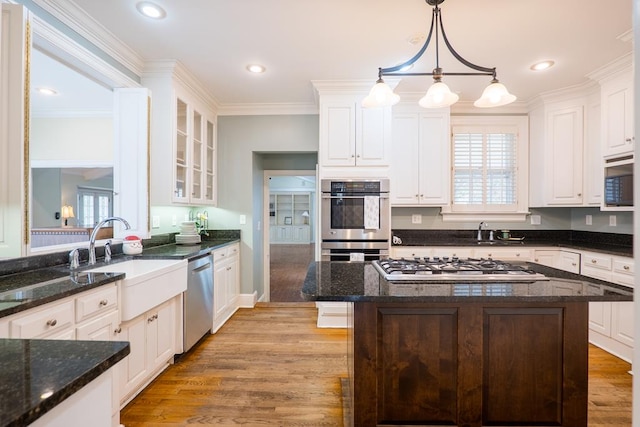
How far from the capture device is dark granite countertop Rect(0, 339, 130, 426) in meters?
0.52

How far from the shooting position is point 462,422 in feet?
4.90

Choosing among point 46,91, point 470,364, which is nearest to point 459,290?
point 470,364

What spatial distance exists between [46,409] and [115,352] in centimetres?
19

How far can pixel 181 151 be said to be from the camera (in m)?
3.23

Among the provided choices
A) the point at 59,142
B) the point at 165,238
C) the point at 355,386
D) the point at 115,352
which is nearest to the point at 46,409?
the point at 115,352

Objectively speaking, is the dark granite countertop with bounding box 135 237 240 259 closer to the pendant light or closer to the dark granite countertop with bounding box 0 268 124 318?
the dark granite countertop with bounding box 0 268 124 318

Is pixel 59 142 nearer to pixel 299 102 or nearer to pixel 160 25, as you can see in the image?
pixel 160 25

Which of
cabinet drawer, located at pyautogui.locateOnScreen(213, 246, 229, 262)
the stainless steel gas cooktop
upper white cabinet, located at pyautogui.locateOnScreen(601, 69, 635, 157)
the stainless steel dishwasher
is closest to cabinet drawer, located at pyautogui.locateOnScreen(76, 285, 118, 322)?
the stainless steel dishwasher

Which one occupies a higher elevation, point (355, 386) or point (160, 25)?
point (160, 25)

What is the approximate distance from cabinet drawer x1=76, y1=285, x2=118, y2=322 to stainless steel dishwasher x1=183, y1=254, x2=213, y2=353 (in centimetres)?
84

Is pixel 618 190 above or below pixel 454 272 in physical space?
above

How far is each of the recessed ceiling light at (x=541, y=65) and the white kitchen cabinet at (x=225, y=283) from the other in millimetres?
3674

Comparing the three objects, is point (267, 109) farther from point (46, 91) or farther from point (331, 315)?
point (331, 315)

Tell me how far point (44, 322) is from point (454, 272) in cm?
200
